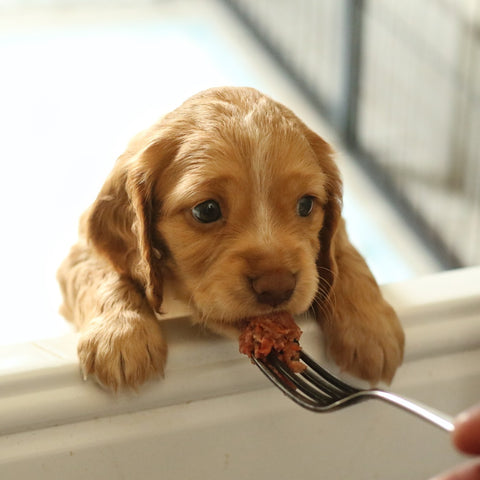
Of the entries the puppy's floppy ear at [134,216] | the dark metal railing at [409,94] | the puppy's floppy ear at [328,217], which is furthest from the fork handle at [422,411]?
the dark metal railing at [409,94]

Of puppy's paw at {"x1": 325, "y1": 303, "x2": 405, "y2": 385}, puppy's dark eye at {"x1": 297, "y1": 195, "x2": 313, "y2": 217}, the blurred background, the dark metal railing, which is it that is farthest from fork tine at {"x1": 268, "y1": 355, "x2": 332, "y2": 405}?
the dark metal railing

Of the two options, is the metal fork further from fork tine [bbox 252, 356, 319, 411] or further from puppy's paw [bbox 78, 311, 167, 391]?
puppy's paw [bbox 78, 311, 167, 391]

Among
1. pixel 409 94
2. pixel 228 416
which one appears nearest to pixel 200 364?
pixel 228 416

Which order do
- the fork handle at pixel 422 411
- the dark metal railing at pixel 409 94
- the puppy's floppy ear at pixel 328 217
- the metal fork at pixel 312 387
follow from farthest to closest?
the dark metal railing at pixel 409 94
the puppy's floppy ear at pixel 328 217
the metal fork at pixel 312 387
the fork handle at pixel 422 411

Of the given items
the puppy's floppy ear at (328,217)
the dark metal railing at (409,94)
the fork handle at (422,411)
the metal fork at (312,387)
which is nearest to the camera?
the fork handle at (422,411)

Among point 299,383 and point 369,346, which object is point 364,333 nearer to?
point 369,346

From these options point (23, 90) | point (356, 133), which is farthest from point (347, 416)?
point (23, 90)

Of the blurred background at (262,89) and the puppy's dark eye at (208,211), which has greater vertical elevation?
the puppy's dark eye at (208,211)

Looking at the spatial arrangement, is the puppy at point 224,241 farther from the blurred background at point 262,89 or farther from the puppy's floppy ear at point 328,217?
the blurred background at point 262,89
